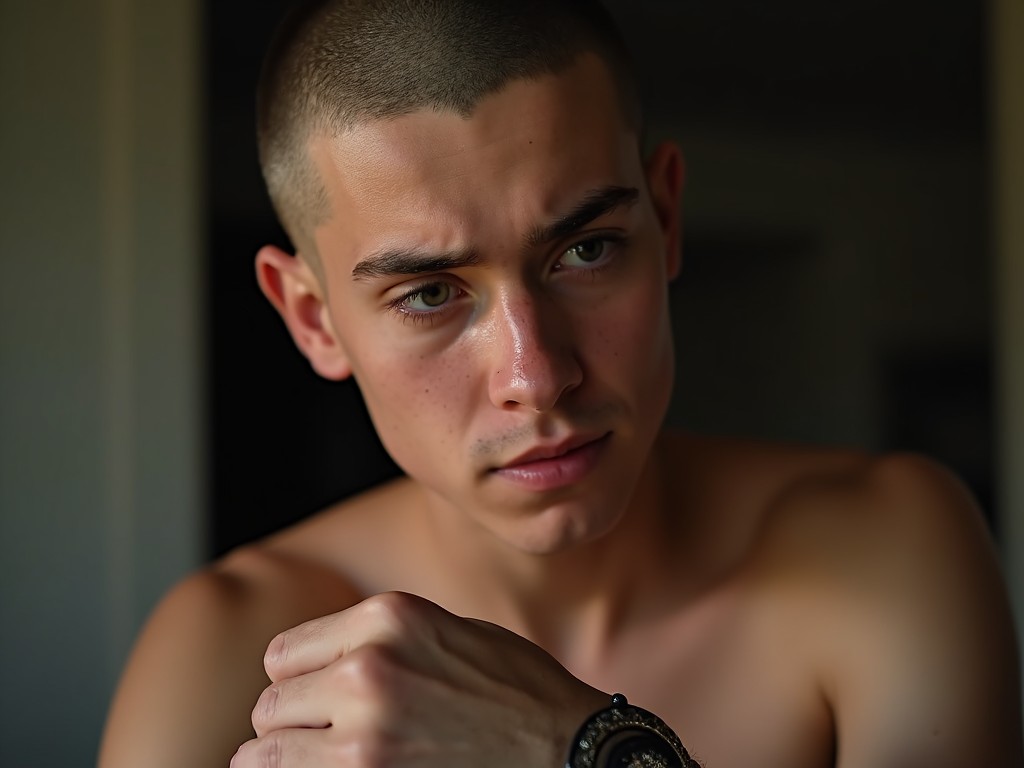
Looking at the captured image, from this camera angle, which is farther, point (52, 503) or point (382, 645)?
point (52, 503)

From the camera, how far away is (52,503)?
2625mm

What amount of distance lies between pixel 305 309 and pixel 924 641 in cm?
72

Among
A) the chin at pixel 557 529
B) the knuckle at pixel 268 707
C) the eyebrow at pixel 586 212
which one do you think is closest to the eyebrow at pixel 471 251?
the eyebrow at pixel 586 212

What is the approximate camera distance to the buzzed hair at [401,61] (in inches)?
43.7

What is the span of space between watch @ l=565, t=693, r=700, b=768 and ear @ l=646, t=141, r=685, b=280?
52cm

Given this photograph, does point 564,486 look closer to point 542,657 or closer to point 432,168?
point 542,657

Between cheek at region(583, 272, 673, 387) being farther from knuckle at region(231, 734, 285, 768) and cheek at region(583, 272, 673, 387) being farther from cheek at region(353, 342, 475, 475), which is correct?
knuckle at region(231, 734, 285, 768)

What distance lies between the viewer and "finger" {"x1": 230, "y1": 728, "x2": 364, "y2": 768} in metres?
0.91

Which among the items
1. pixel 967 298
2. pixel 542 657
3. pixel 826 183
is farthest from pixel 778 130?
pixel 542 657

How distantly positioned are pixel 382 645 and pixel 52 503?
1.91 m

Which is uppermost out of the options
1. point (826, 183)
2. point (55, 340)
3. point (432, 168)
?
point (826, 183)

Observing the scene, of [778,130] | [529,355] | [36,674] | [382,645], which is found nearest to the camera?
[382,645]

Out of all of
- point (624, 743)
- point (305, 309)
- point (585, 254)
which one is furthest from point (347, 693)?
point (305, 309)

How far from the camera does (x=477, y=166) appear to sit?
1075 mm
